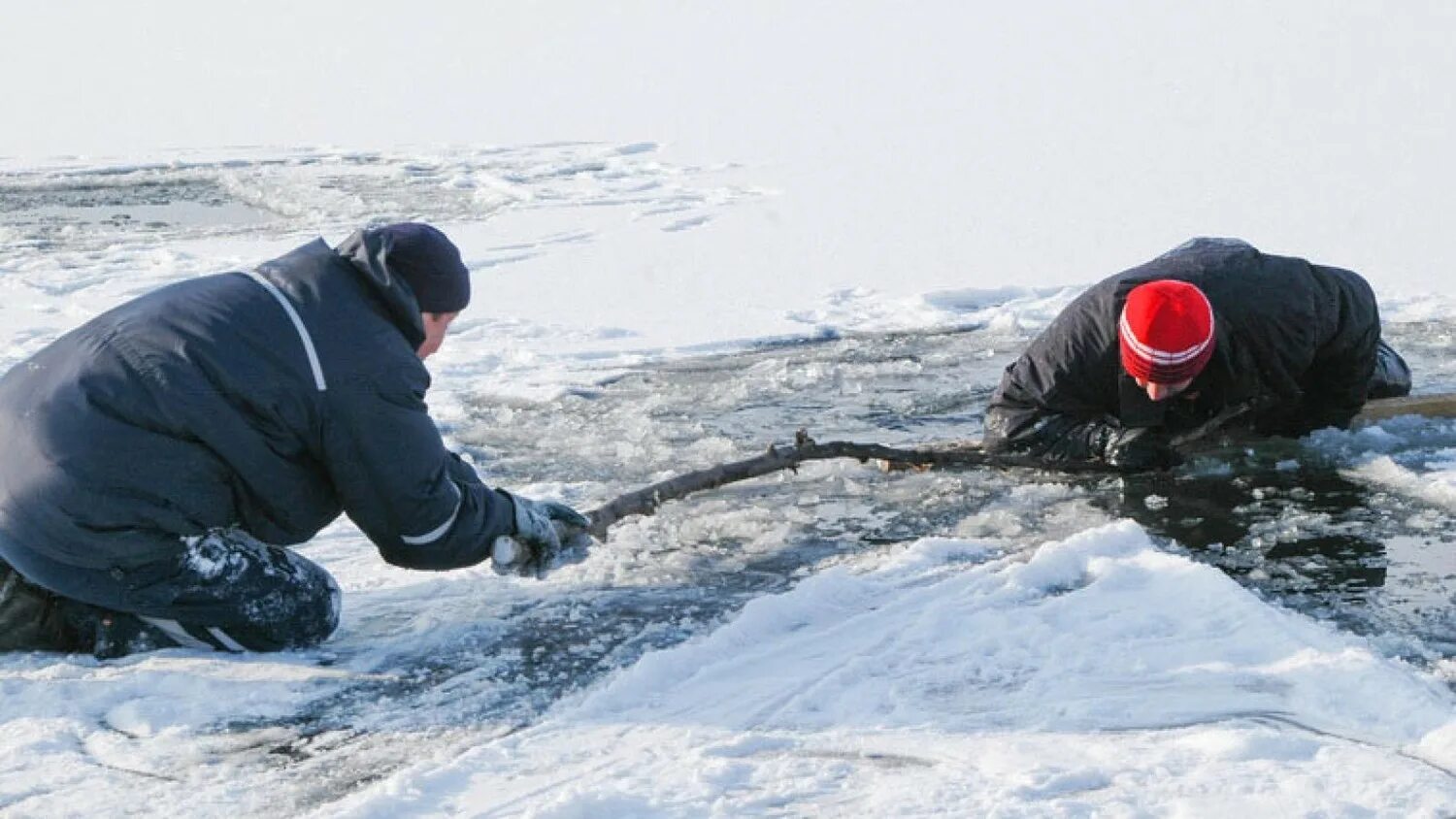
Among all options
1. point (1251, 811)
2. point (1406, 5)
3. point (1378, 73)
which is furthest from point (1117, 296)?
point (1406, 5)

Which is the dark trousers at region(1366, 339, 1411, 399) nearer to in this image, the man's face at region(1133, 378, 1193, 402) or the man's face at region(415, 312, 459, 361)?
the man's face at region(1133, 378, 1193, 402)

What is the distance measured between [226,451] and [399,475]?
41 cm

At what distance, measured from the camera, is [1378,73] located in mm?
13086

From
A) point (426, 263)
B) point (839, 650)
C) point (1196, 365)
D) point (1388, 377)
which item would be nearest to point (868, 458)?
point (1196, 365)

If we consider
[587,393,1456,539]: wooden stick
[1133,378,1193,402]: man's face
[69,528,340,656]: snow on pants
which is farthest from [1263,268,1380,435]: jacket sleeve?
[69,528,340,656]: snow on pants

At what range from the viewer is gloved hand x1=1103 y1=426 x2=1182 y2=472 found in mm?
5242

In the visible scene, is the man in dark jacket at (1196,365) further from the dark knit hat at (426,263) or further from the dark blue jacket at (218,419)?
the dark blue jacket at (218,419)

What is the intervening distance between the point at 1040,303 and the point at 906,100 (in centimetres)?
751

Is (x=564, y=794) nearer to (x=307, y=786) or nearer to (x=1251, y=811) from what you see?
(x=307, y=786)

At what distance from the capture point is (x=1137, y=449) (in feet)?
17.2

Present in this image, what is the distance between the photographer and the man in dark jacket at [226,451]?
352 cm

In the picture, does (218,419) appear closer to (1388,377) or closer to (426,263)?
(426,263)

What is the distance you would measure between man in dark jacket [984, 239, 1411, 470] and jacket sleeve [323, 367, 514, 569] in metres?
2.32

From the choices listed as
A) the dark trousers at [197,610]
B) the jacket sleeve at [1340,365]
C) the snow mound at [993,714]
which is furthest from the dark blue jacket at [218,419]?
the jacket sleeve at [1340,365]
